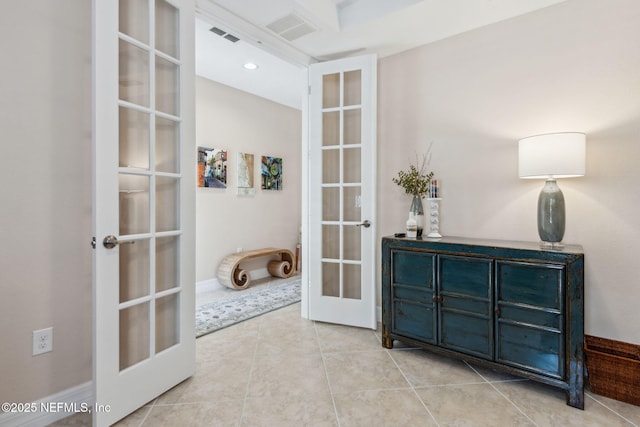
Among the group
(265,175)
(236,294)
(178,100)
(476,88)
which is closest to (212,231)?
(236,294)

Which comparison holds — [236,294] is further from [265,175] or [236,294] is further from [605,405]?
[605,405]

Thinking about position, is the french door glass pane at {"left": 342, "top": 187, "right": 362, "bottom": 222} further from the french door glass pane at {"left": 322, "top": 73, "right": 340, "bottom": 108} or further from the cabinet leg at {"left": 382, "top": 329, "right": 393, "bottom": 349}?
the cabinet leg at {"left": 382, "top": 329, "right": 393, "bottom": 349}

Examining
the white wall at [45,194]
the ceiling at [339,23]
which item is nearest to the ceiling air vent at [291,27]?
the ceiling at [339,23]

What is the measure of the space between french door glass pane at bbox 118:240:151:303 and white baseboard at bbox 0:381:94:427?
1.66 ft

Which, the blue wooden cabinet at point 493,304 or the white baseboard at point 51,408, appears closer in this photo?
the white baseboard at point 51,408

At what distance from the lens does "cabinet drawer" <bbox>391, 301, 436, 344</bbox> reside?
2268mm

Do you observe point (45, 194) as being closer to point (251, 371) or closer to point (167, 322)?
point (167, 322)

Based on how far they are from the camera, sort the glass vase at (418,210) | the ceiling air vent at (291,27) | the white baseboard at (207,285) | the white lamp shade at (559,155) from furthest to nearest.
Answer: the white baseboard at (207,285) → the glass vase at (418,210) → the ceiling air vent at (291,27) → the white lamp shade at (559,155)

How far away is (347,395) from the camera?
1860 mm

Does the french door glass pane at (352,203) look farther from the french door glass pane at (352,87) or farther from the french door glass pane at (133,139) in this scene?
the french door glass pane at (133,139)

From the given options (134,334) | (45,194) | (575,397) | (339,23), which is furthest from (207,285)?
(575,397)

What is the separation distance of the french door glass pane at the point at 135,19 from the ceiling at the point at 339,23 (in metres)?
0.50

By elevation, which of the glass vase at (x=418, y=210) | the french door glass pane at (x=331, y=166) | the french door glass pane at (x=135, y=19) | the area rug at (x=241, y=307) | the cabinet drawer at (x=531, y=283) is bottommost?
the area rug at (x=241, y=307)

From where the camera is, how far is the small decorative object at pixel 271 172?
16.3 ft
